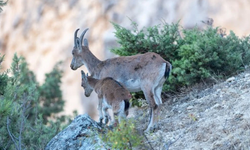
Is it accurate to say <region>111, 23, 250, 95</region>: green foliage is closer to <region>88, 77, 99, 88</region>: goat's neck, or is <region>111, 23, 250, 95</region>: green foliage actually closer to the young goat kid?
<region>88, 77, 99, 88</region>: goat's neck

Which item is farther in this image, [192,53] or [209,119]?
[192,53]

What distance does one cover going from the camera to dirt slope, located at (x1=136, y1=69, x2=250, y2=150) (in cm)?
726

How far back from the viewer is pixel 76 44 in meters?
11.4

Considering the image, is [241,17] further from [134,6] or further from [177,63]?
[177,63]

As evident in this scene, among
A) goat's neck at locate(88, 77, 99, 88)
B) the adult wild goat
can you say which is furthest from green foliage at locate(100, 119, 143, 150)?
goat's neck at locate(88, 77, 99, 88)

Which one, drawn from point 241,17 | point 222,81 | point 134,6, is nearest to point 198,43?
point 222,81

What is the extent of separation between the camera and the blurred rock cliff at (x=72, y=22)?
25688mm

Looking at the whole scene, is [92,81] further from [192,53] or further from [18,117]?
[192,53]

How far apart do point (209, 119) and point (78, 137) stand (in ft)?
7.30

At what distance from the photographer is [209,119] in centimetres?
838

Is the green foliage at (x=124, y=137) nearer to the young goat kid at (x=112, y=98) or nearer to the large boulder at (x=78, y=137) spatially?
the large boulder at (x=78, y=137)

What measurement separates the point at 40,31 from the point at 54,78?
9.83 metres

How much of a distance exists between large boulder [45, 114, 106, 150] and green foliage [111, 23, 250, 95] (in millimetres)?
3507

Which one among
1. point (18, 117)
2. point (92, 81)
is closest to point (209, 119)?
point (92, 81)
